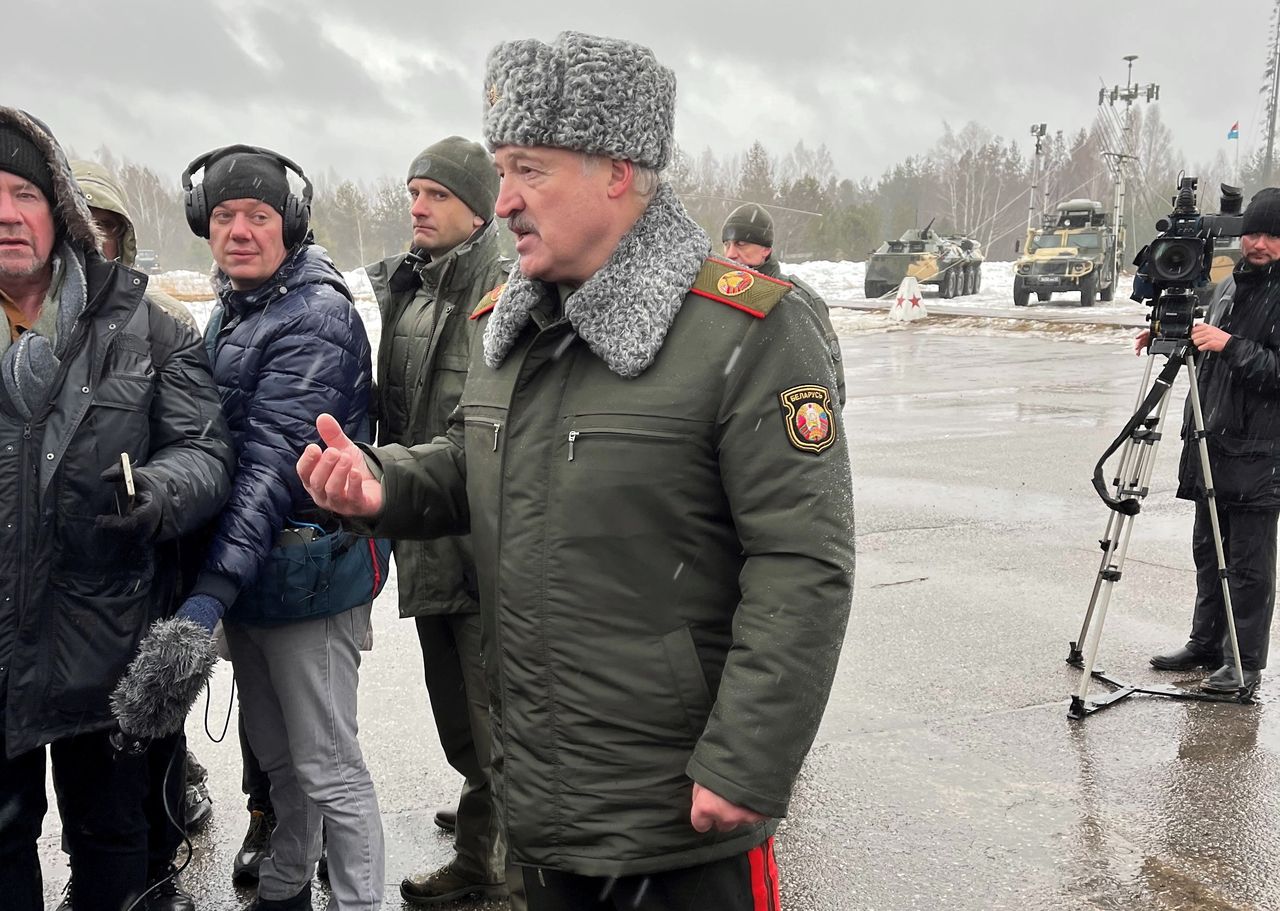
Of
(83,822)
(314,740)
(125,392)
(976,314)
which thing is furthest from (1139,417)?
(976,314)

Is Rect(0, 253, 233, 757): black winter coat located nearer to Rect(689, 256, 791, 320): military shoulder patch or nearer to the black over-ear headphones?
the black over-ear headphones

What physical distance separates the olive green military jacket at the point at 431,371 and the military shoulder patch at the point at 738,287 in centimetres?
143

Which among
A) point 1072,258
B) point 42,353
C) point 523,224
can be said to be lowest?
point 42,353

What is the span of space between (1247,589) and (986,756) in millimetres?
1676

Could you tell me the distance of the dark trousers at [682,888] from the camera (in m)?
1.94

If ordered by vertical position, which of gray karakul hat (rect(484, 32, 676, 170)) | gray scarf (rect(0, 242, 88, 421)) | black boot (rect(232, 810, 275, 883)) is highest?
gray karakul hat (rect(484, 32, 676, 170))

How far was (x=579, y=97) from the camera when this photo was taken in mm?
1884

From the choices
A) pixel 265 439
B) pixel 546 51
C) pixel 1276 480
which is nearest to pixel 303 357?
pixel 265 439

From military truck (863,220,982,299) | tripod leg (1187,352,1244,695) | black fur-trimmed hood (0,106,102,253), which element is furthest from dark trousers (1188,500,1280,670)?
military truck (863,220,982,299)

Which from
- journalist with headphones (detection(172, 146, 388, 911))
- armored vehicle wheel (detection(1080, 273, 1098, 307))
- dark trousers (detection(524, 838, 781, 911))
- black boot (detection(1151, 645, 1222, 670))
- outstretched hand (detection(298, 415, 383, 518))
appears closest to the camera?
dark trousers (detection(524, 838, 781, 911))

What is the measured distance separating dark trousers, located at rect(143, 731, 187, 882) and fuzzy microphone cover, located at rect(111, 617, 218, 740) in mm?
701

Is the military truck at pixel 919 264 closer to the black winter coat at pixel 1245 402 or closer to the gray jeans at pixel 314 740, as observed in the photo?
the black winter coat at pixel 1245 402

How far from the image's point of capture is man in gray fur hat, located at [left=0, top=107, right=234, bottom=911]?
2477 millimetres

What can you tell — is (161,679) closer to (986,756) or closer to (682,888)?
(682,888)
